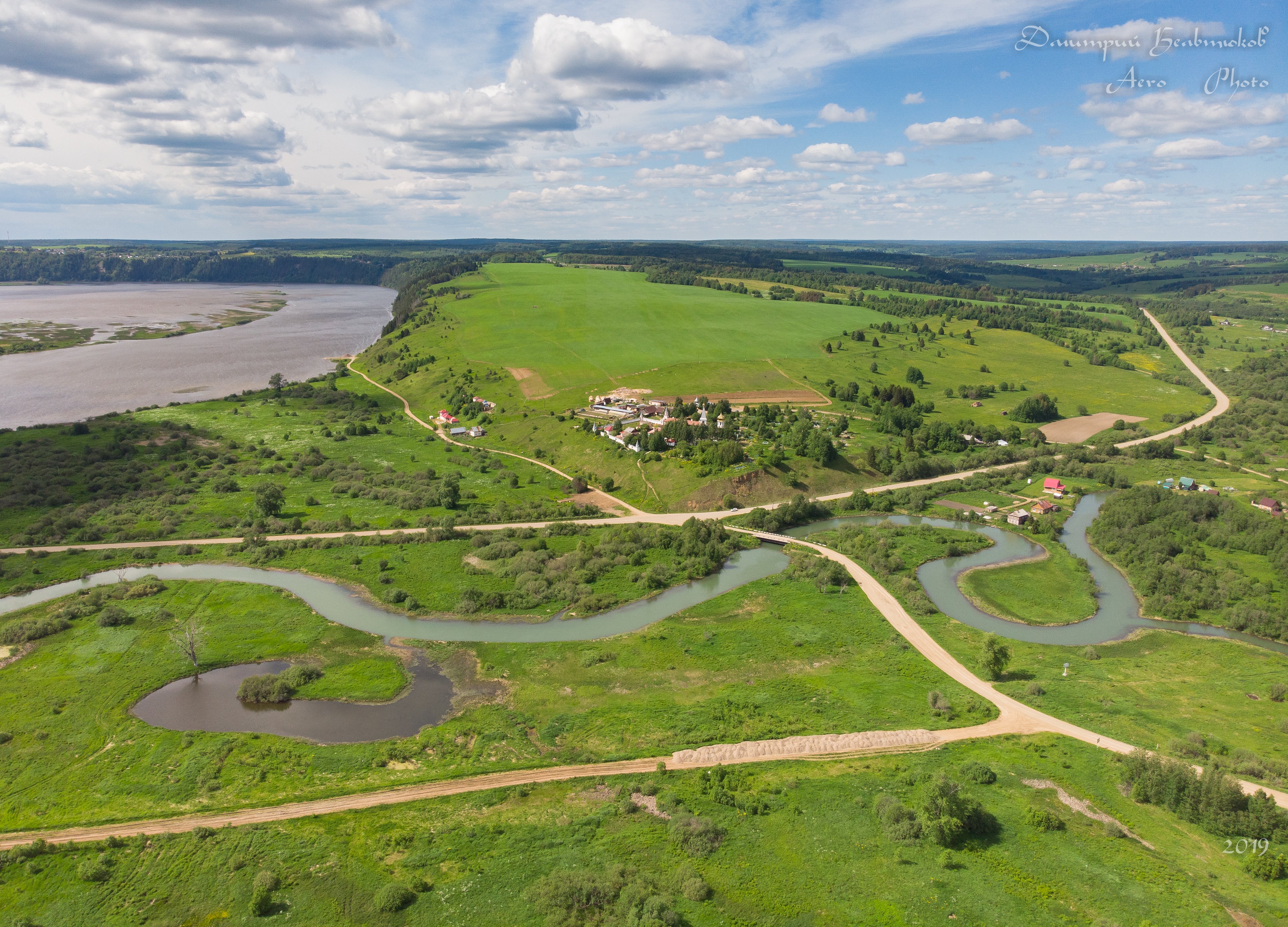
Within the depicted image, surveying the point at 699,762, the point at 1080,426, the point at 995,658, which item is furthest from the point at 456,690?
the point at 1080,426

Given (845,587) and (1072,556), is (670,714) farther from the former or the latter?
(1072,556)

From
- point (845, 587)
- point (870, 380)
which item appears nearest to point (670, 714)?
point (845, 587)

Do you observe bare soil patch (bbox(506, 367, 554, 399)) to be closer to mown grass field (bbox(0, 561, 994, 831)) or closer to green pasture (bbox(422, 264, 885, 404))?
green pasture (bbox(422, 264, 885, 404))

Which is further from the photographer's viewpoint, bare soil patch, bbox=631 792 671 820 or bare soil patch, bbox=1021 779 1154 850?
bare soil patch, bbox=631 792 671 820

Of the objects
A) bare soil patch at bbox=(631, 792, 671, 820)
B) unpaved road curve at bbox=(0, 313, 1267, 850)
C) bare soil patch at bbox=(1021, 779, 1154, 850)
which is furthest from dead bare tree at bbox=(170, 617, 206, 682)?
bare soil patch at bbox=(1021, 779, 1154, 850)

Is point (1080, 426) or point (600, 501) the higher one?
point (1080, 426)

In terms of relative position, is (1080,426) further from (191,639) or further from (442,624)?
(191,639)
